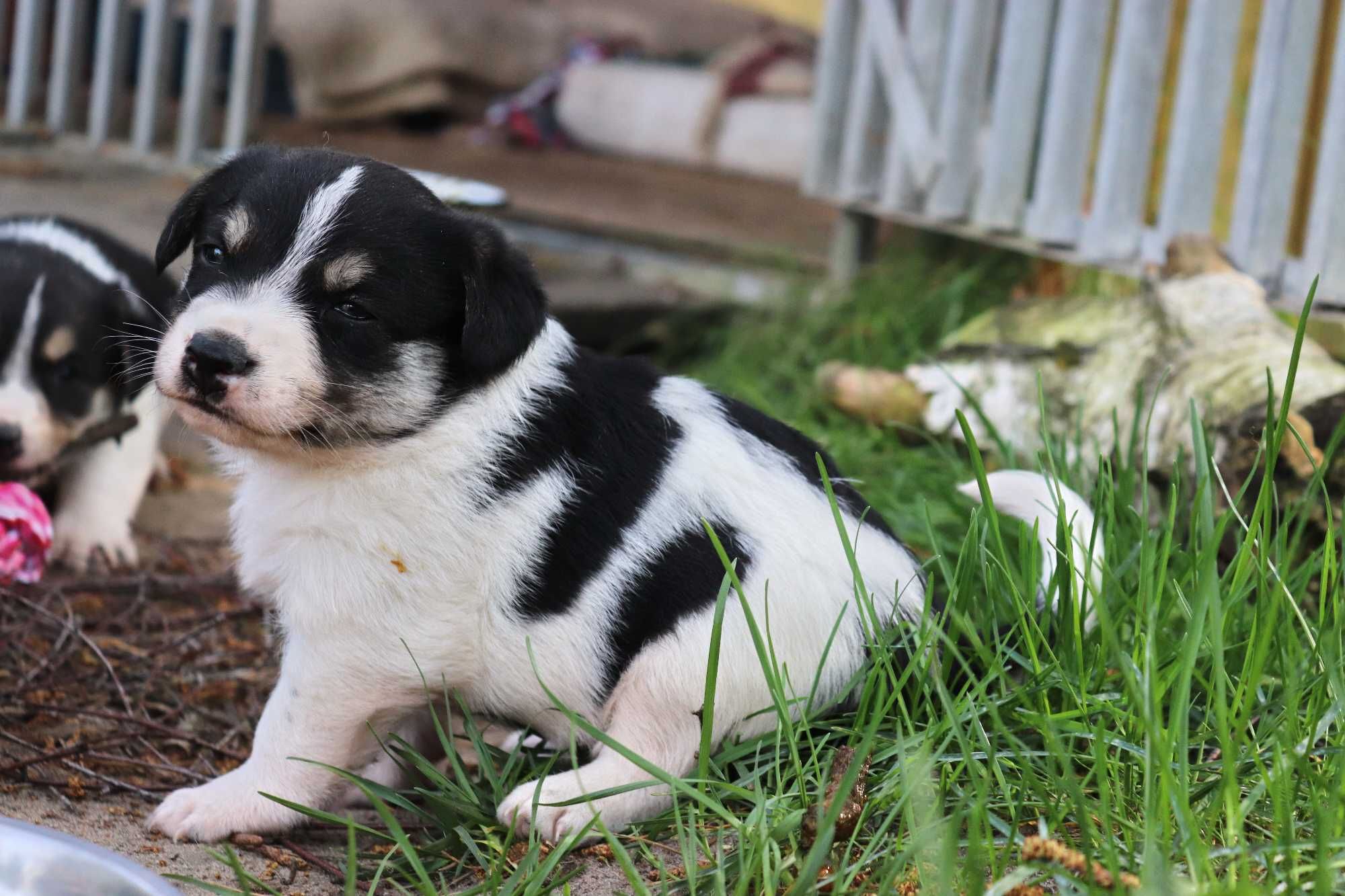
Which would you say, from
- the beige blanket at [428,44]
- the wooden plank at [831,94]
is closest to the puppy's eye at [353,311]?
the wooden plank at [831,94]

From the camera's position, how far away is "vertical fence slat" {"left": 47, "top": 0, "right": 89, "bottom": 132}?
818 cm

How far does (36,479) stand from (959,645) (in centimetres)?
308

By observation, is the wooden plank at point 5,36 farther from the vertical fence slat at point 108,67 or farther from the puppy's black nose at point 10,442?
the puppy's black nose at point 10,442

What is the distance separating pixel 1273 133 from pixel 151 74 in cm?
604

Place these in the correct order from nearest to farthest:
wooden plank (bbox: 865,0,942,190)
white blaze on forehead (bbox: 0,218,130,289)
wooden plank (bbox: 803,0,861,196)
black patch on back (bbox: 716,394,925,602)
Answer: black patch on back (bbox: 716,394,925,602) < white blaze on forehead (bbox: 0,218,130,289) < wooden plank (bbox: 865,0,942,190) < wooden plank (bbox: 803,0,861,196)

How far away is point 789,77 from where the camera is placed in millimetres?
10852

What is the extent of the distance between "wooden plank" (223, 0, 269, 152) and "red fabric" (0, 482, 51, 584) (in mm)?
4347

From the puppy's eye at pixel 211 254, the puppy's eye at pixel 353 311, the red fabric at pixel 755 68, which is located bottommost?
the puppy's eye at pixel 353 311

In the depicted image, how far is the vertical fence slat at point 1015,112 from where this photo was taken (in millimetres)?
6242

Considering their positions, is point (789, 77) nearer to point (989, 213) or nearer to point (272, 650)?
point (989, 213)

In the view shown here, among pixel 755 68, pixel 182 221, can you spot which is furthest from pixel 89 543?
pixel 755 68

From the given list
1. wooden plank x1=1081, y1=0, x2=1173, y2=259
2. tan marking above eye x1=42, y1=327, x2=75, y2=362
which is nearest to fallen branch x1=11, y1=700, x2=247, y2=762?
tan marking above eye x1=42, y1=327, x2=75, y2=362

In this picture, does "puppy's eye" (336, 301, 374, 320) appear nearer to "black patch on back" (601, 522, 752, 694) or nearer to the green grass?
"black patch on back" (601, 522, 752, 694)

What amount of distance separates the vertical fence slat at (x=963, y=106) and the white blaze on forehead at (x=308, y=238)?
4.46 metres
